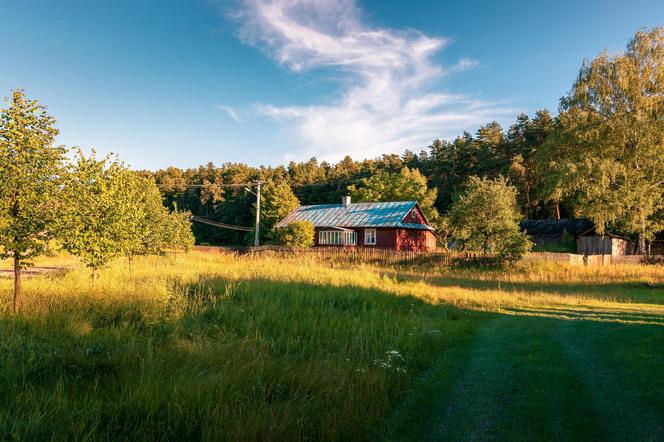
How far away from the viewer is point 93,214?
9.62 meters

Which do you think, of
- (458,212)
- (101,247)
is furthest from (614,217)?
(101,247)

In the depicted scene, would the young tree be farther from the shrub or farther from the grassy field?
the shrub

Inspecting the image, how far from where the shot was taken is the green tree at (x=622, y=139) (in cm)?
3278

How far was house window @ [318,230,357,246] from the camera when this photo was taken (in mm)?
46094

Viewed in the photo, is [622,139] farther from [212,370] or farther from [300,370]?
[212,370]

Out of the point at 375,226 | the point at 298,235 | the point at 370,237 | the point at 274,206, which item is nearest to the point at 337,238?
the point at 370,237

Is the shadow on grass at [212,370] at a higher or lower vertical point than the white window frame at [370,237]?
lower

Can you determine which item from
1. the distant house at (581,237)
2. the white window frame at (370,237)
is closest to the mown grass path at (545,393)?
the white window frame at (370,237)

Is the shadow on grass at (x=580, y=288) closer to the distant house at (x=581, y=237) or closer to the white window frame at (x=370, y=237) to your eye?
the white window frame at (x=370, y=237)

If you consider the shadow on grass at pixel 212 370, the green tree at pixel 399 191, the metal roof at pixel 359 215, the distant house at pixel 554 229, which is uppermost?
the green tree at pixel 399 191

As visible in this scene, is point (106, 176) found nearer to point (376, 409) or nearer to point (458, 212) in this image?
point (376, 409)

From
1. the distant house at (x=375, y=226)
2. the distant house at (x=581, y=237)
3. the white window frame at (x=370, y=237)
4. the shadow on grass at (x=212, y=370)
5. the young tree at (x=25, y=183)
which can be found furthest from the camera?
the distant house at (x=581, y=237)

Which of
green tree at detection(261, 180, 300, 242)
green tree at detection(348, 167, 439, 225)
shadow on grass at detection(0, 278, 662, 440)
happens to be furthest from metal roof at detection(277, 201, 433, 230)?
shadow on grass at detection(0, 278, 662, 440)

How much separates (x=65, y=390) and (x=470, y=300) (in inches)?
526
